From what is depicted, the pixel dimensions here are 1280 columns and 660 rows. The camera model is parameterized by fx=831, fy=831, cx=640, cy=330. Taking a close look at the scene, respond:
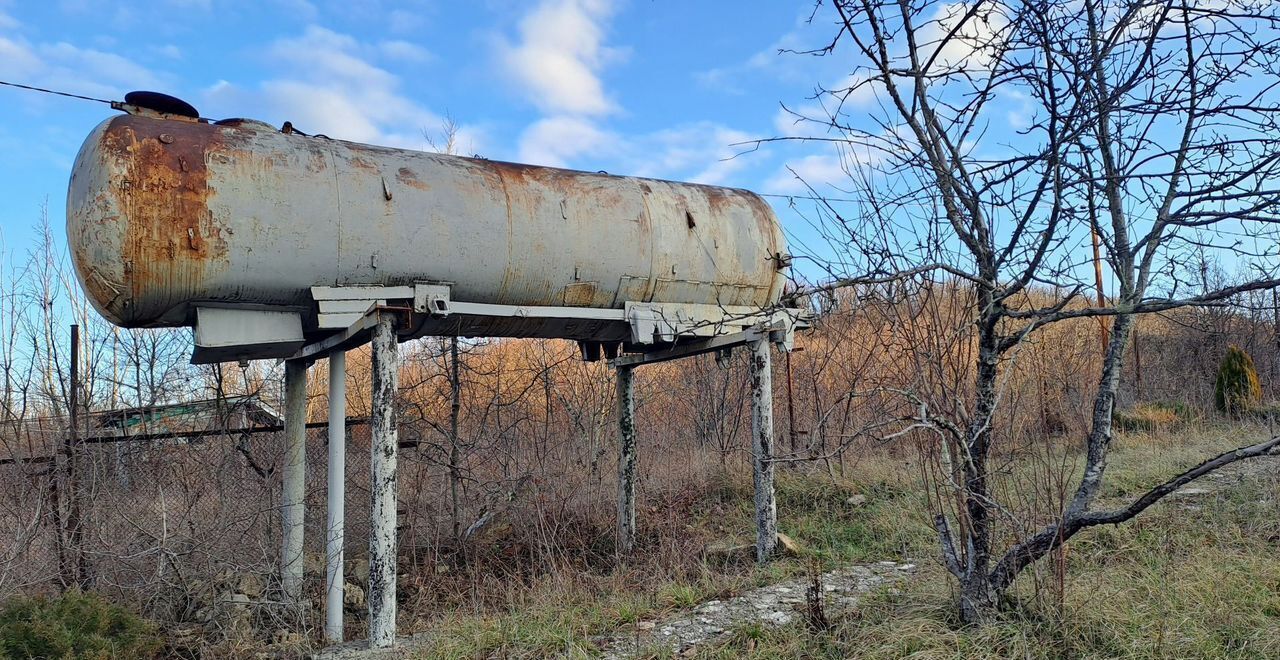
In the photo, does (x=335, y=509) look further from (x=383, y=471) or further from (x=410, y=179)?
(x=410, y=179)

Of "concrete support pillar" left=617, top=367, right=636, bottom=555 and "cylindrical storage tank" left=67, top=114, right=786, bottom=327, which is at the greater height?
"cylindrical storage tank" left=67, top=114, right=786, bottom=327

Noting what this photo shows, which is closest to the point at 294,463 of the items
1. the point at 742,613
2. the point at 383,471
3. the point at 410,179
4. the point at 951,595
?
the point at 383,471

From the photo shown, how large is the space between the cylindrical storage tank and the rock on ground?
274 centimetres

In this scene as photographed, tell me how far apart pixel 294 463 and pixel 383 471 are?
196 cm

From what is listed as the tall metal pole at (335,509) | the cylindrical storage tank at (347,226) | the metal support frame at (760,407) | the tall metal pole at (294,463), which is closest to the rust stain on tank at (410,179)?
the cylindrical storage tank at (347,226)

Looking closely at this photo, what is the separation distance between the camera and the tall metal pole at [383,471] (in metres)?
6.10

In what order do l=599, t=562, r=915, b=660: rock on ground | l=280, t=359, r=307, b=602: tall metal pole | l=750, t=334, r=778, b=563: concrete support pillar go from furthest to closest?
l=750, t=334, r=778, b=563: concrete support pillar < l=280, t=359, r=307, b=602: tall metal pole < l=599, t=562, r=915, b=660: rock on ground

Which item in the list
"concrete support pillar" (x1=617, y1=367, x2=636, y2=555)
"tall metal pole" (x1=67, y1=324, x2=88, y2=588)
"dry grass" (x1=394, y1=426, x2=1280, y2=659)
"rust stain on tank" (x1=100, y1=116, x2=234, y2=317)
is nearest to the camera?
"dry grass" (x1=394, y1=426, x2=1280, y2=659)

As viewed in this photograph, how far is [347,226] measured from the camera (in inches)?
244

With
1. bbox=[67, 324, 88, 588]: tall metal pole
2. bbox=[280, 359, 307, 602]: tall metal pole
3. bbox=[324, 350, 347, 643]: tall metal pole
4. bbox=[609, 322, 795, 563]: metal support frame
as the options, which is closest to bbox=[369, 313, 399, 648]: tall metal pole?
bbox=[324, 350, 347, 643]: tall metal pole

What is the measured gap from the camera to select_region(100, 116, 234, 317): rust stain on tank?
559 centimetres

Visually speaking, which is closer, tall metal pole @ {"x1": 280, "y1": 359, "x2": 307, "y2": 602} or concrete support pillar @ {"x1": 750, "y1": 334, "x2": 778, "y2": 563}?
tall metal pole @ {"x1": 280, "y1": 359, "x2": 307, "y2": 602}

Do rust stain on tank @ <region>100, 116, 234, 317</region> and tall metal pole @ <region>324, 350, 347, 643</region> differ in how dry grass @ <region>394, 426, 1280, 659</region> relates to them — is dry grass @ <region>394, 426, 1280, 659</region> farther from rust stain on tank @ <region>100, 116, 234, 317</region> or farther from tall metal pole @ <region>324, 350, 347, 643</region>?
rust stain on tank @ <region>100, 116, 234, 317</region>

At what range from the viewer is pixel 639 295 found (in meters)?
7.55
